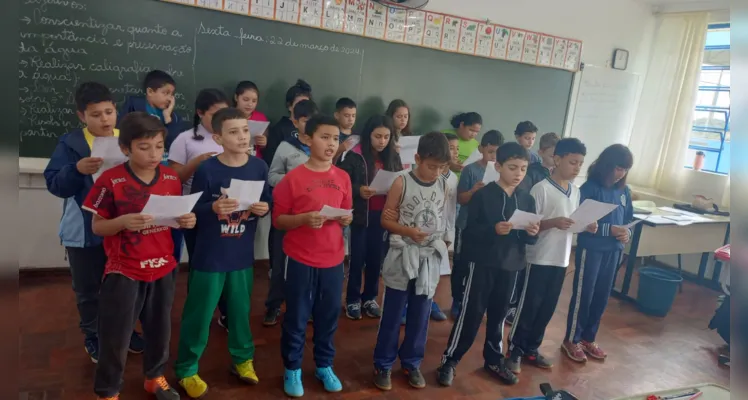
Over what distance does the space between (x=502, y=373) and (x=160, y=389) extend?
163cm

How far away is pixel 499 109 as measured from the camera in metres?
4.51

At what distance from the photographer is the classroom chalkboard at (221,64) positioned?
9.66 feet

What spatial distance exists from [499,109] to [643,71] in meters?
1.96

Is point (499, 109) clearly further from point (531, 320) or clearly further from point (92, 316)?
point (92, 316)

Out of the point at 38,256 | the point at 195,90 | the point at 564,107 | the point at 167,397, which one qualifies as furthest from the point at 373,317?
the point at 564,107

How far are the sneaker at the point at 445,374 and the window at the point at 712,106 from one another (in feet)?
12.7

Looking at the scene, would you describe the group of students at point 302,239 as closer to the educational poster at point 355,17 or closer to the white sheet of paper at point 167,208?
the white sheet of paper at point 167,208

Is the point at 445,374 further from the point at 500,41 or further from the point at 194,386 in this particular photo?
the point at 500,41

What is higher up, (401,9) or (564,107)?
(401,9)

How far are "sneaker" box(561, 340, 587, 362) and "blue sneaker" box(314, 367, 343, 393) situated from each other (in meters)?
1.43

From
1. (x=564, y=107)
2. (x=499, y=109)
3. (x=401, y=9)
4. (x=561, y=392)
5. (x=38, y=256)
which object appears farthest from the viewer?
(x=564, y=107)

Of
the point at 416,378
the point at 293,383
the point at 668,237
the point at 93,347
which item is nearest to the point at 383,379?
the point at 416,378

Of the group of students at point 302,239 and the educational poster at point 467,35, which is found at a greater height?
the educational poster at point 467,35

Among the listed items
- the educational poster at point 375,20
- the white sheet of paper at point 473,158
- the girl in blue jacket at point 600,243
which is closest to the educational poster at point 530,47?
the educational poster at point 375,20
